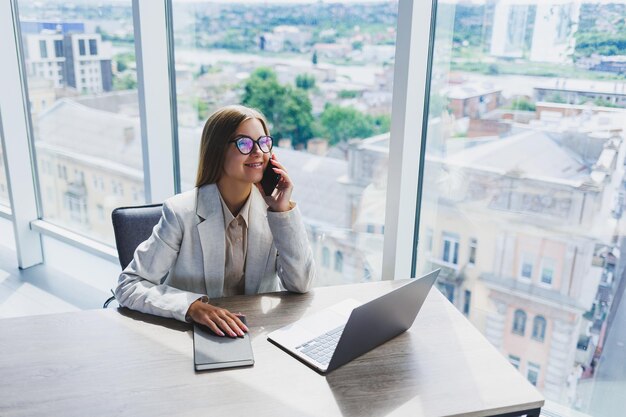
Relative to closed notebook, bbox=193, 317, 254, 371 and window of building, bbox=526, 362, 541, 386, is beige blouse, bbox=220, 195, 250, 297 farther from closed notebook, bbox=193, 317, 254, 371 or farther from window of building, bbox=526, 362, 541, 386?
window of building, bbox=526, 362, 541, 386

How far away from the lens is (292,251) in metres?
1.86

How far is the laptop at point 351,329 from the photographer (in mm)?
1389

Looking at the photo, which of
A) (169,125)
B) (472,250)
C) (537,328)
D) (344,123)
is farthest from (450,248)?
(169,125)

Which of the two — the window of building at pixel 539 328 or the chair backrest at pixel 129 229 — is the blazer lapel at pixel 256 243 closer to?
the chair backrest at pixel 129 229

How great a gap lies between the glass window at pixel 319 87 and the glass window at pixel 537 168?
0.30 metres

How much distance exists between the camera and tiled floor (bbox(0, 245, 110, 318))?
3.41 metres

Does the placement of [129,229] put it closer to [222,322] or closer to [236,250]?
[236,250]

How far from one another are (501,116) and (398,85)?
0.41 m

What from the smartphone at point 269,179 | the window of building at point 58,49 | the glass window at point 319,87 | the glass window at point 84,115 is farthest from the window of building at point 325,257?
the window of building at point 58,49

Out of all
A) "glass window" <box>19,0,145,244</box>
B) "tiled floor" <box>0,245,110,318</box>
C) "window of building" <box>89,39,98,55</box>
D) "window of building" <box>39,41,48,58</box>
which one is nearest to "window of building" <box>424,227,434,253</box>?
"glass window" <box>19,0,145,244</box>

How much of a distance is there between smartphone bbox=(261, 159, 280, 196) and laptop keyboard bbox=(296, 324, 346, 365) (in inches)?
21.1

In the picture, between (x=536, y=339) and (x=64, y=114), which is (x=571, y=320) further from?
(x=64, y=114)

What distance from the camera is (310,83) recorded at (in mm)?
2764

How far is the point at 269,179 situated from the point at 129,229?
563mm
